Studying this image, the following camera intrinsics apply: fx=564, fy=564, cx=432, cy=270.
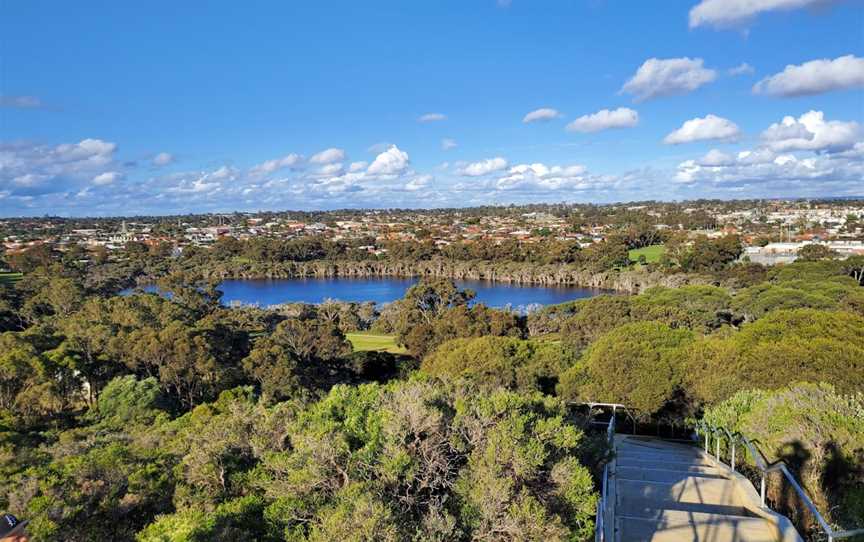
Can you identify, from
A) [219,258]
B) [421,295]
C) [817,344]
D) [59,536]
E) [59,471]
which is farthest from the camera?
[219,258]

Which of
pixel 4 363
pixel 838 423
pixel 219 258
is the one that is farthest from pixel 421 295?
pixel 219 258

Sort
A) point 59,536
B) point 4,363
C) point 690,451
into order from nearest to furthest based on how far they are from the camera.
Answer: point 59,536 → point 690,451 → point 4,363

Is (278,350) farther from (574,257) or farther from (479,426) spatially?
(574,257)

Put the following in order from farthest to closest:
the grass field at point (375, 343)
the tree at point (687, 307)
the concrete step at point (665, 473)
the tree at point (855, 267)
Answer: the tree at point (855, 267) < the grass field at point (375, 343) < the tree at point (687, 307) < the concrete step at point (665, 473)

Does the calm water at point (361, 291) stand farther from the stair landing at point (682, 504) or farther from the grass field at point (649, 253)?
the stair landing at point (682, 504)

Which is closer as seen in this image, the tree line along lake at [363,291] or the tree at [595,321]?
the tree at [595,321]

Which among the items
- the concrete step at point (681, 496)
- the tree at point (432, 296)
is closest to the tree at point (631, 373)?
the concrete step at point (681, 496)
